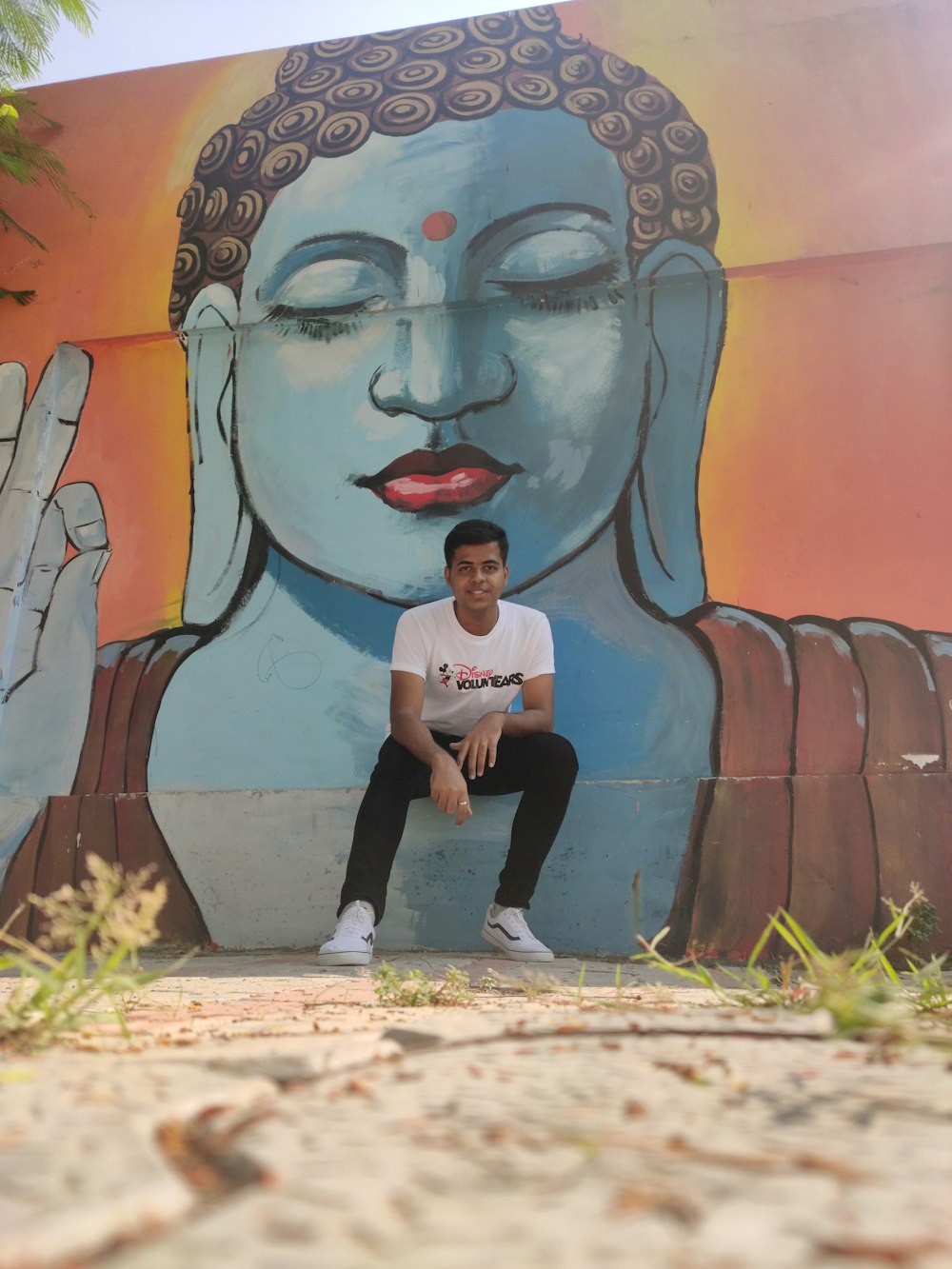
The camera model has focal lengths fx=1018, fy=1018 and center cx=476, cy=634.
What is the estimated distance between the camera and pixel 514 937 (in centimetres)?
274

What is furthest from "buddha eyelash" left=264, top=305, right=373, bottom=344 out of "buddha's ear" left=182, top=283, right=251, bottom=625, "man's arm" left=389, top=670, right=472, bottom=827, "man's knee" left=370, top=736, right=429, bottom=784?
"man's knee" left=370, top=736, right=429, bottom=784

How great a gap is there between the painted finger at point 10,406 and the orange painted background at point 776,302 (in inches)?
3.5

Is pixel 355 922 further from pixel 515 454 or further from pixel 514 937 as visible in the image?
pixel 515 454

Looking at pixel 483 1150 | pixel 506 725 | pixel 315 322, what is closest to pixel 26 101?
pixel 315 322

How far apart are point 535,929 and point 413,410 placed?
6.29 ft

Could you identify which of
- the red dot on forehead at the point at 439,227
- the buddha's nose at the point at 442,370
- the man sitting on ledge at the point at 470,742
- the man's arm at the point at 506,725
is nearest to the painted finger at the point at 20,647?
the buddha's nose at the point at 442,370

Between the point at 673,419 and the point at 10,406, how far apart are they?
2.70 m

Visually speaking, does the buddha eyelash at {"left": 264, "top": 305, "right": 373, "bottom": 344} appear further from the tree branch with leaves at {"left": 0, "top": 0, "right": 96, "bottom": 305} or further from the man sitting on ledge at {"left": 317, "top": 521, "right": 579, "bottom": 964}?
the man sitting on ledge at {"left": 317, "top": 521, "right": 579, "bottom": 964}

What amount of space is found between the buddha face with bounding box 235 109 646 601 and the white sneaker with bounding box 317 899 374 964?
1.34 metres

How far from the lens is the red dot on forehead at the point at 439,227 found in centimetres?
391

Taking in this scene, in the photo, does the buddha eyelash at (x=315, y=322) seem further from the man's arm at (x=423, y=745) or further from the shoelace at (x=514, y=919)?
the shoelace at (x=514, y=919)

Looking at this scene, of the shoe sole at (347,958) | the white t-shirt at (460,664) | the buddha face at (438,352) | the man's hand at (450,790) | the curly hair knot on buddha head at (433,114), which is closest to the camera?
the shoe sole at (347,958)

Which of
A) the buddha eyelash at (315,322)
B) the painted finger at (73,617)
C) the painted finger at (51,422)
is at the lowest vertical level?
the painted finger at (73,617)

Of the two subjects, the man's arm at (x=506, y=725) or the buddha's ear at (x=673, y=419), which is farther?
the buddha's ear at (x=673, y=419)
